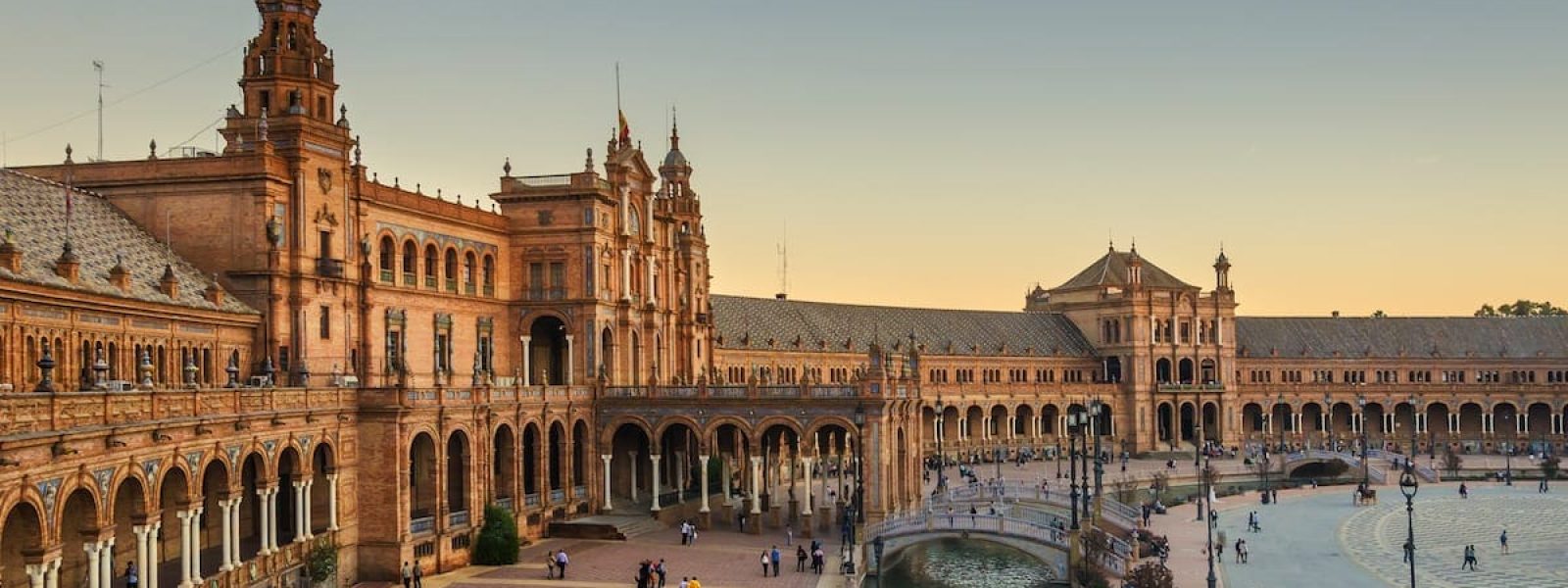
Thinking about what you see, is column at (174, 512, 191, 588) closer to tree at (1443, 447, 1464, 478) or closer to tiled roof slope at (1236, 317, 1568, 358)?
tree at (1443, 447, 1464, 478)

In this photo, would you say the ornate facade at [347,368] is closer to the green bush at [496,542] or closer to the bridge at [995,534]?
the green bush at [496,542]

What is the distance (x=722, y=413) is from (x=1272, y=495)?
132 ft

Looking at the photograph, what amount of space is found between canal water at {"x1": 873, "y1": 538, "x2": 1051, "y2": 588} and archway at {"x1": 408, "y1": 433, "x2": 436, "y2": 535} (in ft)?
59.2

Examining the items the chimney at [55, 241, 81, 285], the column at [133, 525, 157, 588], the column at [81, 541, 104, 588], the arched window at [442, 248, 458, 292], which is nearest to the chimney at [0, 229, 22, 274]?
the chimney at [55, 241, 81, 285]

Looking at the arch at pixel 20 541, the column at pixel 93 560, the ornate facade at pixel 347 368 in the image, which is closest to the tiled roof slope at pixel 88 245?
the ornate facade at pixel 347 368

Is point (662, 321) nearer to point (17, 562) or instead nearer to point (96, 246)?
point (96, 246)

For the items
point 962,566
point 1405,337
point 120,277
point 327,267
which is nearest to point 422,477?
point 327,267

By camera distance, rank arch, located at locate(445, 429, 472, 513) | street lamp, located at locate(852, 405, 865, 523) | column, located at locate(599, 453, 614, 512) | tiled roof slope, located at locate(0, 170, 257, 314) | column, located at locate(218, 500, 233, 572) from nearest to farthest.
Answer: column, located at locate(218, 500, 233, 572), tiled roof slope, located at locate(0, 170, 257, 314), street lamp, located at locate(852, 405, 865, 523), arch, located at locate(445, 429, 472, 513), column, located at locate(599, 453, 614, 512)

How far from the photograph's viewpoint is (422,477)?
60.7 meters

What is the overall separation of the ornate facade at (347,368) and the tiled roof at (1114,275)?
38827mm

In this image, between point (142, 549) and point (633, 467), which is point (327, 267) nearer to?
point (142, 549)

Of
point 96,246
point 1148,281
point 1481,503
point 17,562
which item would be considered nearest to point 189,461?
point 17,562

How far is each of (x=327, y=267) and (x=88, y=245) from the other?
10.5 metres

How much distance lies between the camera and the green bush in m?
59.3
